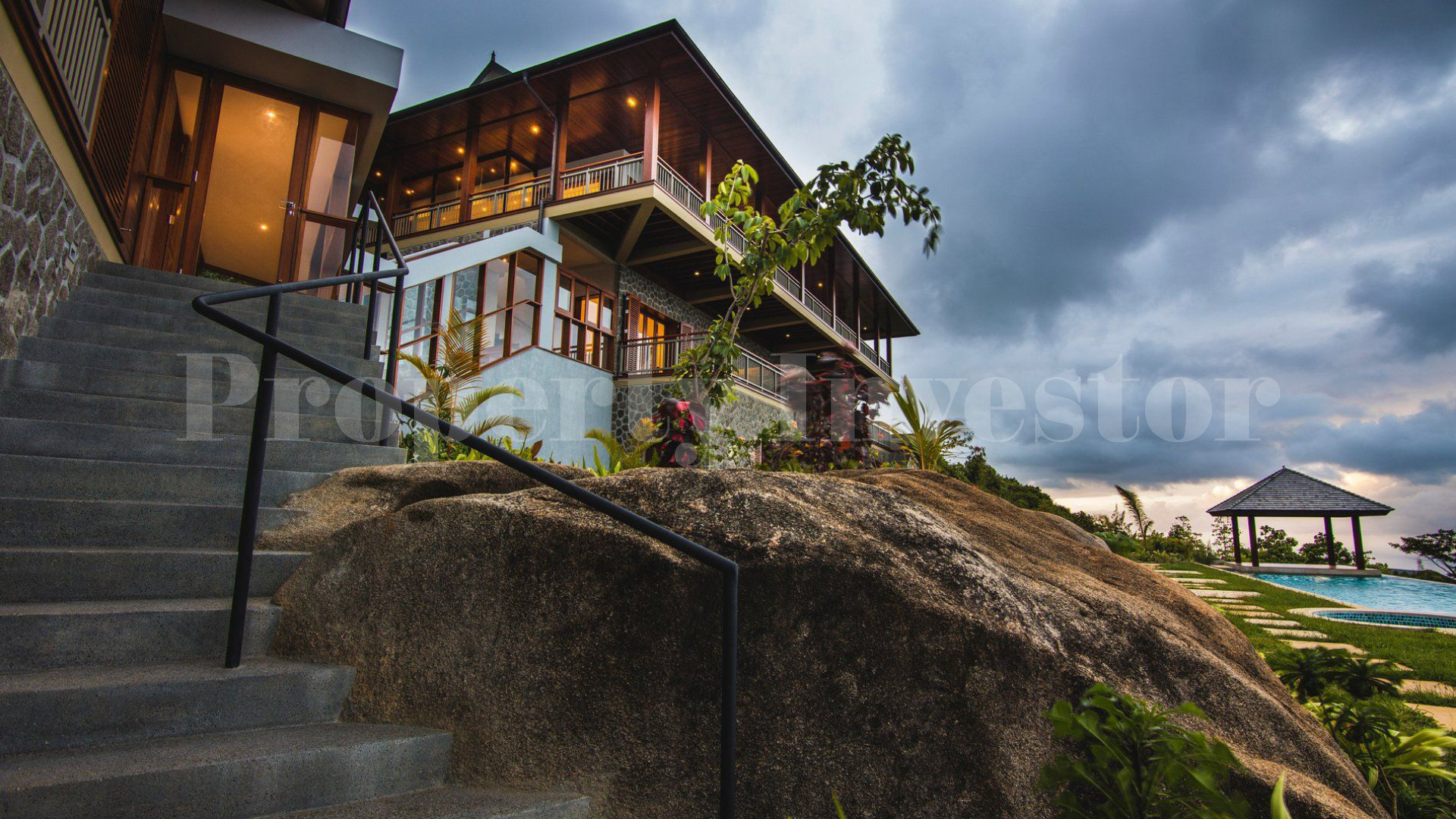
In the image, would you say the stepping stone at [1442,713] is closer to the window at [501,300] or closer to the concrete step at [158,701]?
the concrete step at [158,701]

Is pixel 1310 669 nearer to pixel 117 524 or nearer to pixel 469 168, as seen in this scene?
pixel 117 524

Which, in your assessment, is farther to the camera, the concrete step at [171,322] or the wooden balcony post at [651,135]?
the wooden balcony post at [651,135]

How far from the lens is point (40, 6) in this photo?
Answer: 3.18m

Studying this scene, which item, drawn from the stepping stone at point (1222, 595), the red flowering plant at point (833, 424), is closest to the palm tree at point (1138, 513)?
the stepping stone at point (1222, 595)

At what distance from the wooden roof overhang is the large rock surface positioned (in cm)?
1132

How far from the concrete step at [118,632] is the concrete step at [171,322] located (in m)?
2.20

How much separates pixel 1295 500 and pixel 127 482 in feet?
74.0

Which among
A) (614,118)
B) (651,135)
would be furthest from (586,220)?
(614,118)

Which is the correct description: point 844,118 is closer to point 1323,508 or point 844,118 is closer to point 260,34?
Result: point 1323,508

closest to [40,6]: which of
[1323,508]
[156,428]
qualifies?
[156,428]

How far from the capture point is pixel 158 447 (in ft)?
9.16

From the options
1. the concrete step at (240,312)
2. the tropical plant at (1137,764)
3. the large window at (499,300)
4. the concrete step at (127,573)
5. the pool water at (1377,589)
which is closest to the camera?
the tropical plant at (1137,764)

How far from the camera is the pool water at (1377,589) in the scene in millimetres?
11183

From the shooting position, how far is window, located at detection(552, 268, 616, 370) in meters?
12.2
